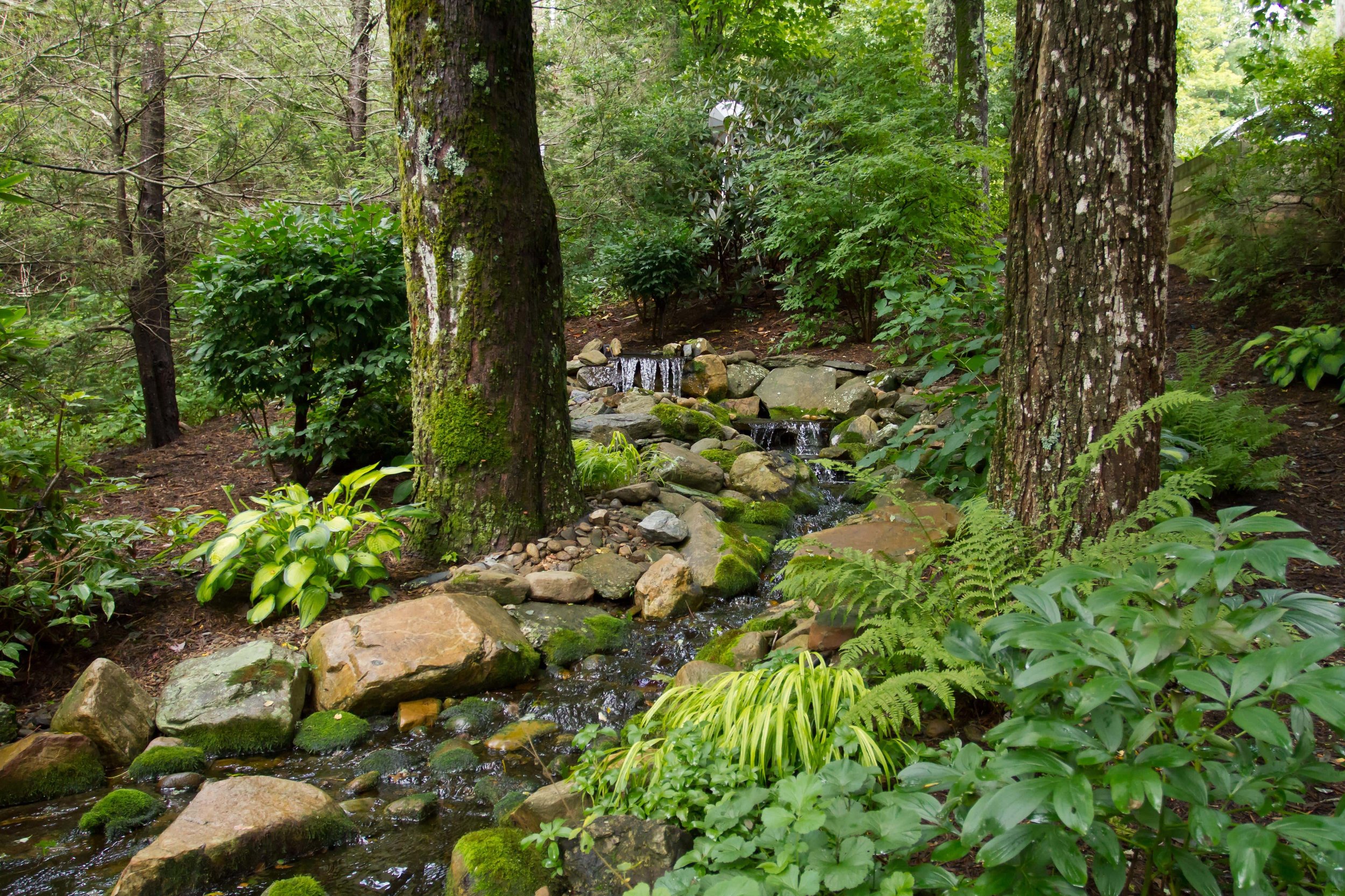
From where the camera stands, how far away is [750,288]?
12.0 metres

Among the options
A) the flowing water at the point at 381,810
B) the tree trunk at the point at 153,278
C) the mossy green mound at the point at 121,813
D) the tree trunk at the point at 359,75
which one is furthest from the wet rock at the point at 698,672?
the tree trunk at the point at 359,75

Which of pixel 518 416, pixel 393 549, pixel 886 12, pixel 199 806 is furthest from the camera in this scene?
A: pixel 886 12

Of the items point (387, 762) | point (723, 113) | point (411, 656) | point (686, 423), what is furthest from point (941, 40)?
point (387, 762)

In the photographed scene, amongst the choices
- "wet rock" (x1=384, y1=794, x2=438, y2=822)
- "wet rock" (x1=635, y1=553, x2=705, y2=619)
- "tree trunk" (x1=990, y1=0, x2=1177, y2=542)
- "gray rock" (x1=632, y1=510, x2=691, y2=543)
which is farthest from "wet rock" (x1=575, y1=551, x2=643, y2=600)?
"tree trunk" (x1=990, y1=0, x2=1177, y2=542)

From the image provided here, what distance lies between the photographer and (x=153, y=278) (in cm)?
750

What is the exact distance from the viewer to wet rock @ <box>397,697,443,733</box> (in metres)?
3.37

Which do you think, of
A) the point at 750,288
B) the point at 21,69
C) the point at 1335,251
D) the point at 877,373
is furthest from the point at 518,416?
the point at 750,288

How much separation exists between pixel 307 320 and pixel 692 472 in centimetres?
316

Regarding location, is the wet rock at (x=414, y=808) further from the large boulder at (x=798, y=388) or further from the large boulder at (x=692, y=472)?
the large boulder at (x=798, y=388)

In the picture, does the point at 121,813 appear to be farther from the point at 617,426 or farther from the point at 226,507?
the point at 617,426

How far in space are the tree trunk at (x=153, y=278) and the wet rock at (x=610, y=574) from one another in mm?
4971

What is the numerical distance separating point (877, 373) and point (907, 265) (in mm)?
1274

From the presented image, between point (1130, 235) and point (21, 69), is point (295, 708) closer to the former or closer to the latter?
point (1130, 235)

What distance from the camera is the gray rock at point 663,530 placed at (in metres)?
5.06
